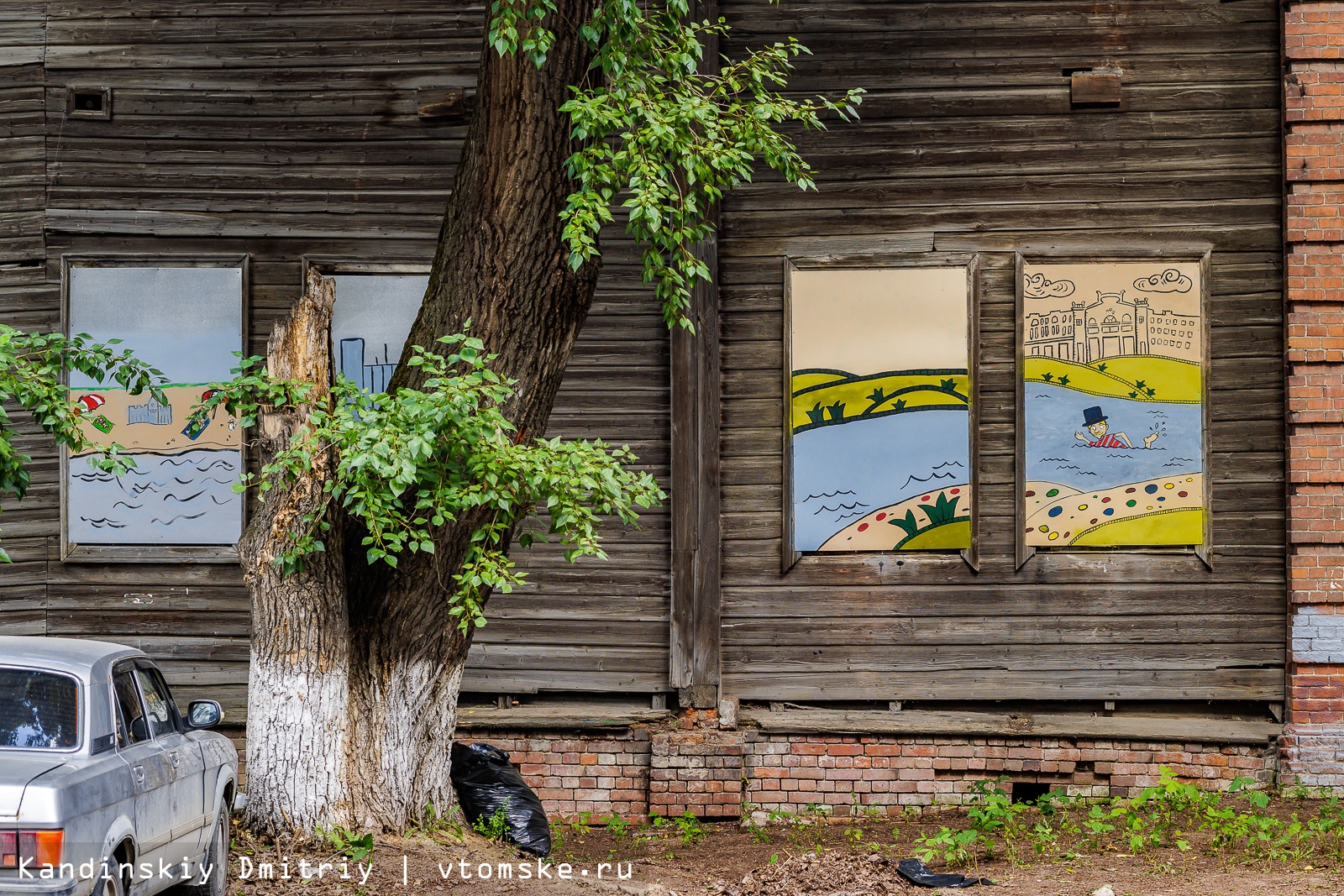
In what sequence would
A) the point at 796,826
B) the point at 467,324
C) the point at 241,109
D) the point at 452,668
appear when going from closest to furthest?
the point at 467,324 < the point at 452,668 < the point at 796,826 < the point at 241,109

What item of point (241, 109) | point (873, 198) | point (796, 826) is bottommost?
point (796, 826)

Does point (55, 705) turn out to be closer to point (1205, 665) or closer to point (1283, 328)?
point (1205, 665)

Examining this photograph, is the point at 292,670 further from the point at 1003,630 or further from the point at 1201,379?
the point at 1201,379

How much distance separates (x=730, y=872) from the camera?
22.8 feet

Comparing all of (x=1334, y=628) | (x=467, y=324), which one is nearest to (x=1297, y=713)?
(x=1334, y=628)

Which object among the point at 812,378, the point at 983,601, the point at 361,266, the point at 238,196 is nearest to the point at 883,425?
the point at 812,378

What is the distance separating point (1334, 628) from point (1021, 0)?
5.17 m

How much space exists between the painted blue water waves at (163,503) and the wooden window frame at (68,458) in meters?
0.04

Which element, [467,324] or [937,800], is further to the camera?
[937,800]

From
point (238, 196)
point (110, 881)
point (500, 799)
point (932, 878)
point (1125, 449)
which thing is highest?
point (238, 196)

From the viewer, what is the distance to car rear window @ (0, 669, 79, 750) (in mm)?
4012

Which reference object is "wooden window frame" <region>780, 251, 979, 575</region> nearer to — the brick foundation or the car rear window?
the brick foundation

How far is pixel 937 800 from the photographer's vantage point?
26.5 feet

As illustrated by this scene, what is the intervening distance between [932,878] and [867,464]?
119 inches
